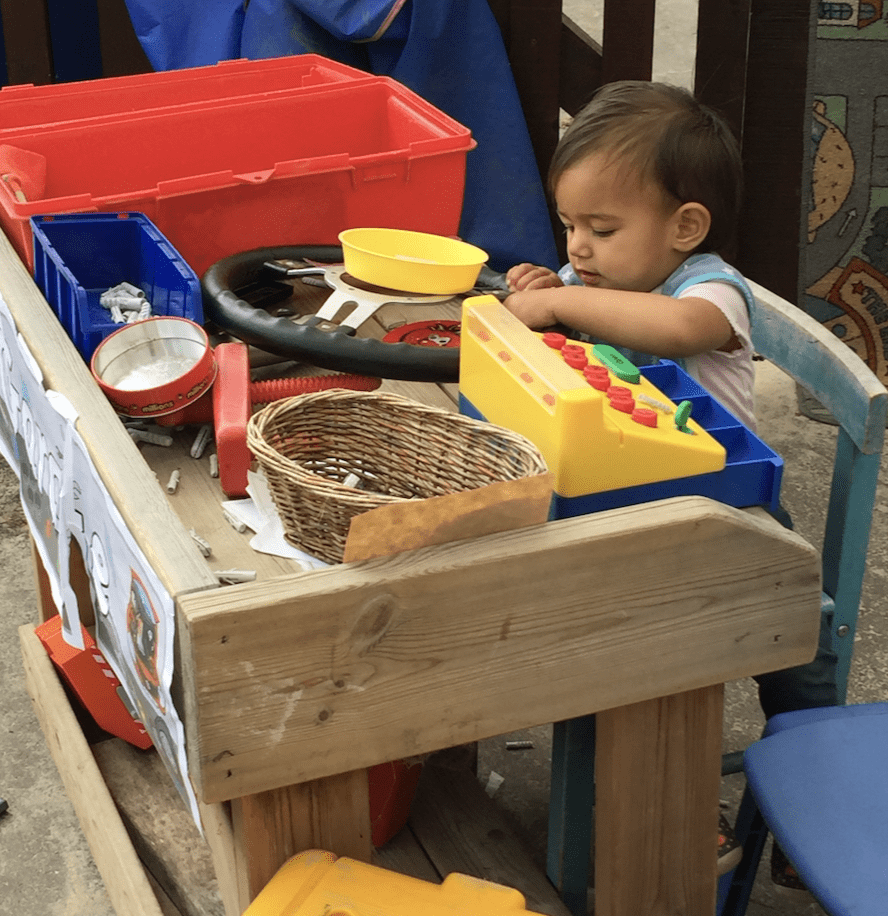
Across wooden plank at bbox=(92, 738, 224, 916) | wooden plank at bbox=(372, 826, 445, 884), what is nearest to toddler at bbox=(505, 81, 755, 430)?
wooden plank at bbox=(372, 826, 445, 884)

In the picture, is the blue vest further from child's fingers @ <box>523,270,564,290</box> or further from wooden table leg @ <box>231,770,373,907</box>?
wooden table leg @ <box>231,770,373,907</box>

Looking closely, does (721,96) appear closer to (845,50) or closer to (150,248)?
(845,50)

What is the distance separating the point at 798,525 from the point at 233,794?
212 centimetres

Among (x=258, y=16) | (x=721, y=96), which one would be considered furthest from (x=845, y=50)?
(x=258, y=16)

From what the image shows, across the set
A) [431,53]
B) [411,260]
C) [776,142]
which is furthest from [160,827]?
[776,142]

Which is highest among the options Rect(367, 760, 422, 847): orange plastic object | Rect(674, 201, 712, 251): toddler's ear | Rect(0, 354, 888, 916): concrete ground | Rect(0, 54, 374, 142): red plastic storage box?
Rect(0, 54, 374, 142): red plastic storage box

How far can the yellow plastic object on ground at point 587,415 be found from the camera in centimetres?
116

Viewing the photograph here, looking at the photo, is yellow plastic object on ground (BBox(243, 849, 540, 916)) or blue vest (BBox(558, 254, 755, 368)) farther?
blue vest (BBox(558, 254, 755, 368))

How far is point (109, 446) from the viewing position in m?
1.26

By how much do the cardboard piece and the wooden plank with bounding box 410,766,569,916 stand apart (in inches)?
28.8

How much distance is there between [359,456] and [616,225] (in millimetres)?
545

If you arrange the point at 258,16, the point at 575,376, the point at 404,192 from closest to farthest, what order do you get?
the point at 575,376 → the point at 404,192 → the point at 258,16

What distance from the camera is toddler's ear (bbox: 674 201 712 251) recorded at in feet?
5.28

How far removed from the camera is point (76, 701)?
2.20 meters
